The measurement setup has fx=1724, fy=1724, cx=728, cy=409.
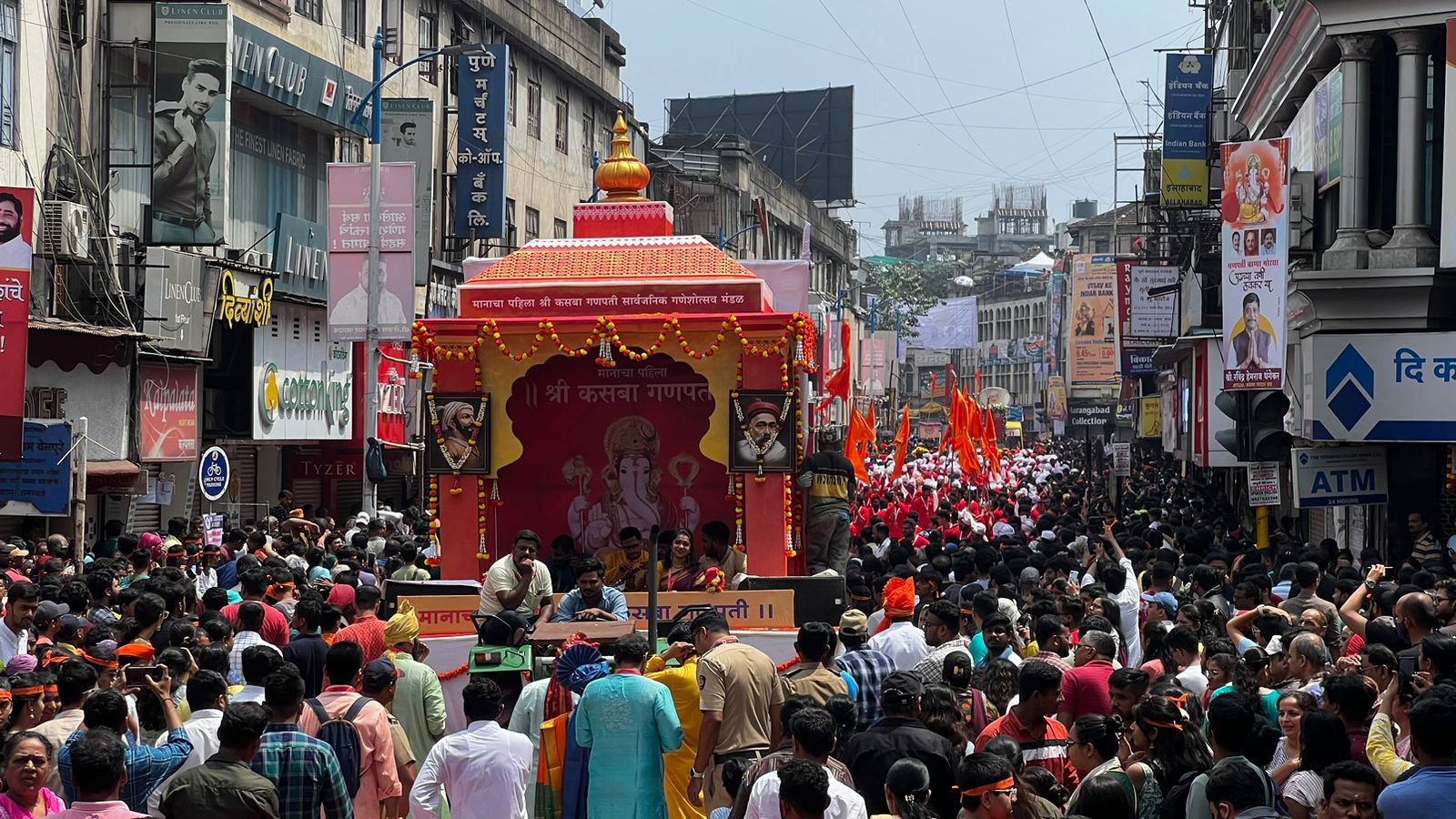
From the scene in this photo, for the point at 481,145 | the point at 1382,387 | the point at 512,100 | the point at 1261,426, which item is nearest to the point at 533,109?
the point at 512,100

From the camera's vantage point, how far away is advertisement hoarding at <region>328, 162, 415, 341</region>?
2281cm

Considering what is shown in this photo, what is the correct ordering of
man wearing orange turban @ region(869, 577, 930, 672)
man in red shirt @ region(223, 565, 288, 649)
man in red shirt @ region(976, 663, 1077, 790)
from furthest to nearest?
1. man in red shirt @ region(223, 565, 288, 649)
2. man wearing orange turban @ region(869, 577, 930, 672)
3. man in red shirt @ region(976, 663, 1077, 790)

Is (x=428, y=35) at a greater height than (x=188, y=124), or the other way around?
(x=428, y=35)

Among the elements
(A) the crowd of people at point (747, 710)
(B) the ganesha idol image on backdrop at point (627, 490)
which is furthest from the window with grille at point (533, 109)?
(A) the crowd of people at point (747, 710)

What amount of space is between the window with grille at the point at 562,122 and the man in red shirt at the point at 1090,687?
36.0 meters

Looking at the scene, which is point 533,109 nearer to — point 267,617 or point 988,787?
point 267,617

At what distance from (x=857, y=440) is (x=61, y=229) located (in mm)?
12312

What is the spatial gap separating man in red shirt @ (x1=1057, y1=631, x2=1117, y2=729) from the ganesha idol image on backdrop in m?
7.25

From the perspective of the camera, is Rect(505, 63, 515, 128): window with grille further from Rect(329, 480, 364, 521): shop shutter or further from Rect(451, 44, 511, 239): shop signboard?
Rect(329, 480, 364, 521): shop shutter

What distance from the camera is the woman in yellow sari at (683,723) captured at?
28.8 feet

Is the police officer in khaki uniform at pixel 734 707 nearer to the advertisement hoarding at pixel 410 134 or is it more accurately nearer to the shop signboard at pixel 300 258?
the shop signboard at pixel 300 258

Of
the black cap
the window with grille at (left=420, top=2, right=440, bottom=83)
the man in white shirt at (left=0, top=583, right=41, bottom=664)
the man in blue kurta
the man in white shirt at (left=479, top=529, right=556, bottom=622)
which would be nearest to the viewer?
the black cap

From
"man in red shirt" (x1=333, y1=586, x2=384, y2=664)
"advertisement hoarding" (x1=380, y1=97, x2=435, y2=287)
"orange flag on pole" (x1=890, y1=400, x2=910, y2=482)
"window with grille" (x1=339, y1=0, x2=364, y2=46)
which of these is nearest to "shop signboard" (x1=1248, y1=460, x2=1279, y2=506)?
"orange flag on pole" (x1=890, y1=400, x2=910, y2=482)

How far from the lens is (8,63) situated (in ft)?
68.9
